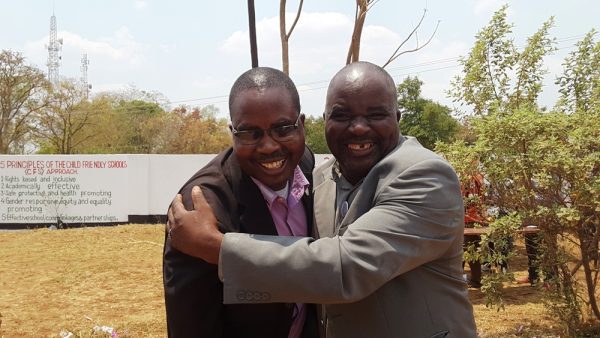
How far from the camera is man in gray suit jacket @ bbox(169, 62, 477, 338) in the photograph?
1557mm

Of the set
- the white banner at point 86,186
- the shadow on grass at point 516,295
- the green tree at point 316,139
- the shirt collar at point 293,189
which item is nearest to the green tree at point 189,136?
the green tree at point 316,139

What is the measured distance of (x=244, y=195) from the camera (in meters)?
1.97

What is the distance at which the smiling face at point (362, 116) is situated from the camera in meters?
1.91

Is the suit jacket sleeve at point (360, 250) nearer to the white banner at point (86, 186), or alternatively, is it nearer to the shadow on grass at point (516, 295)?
the shadow on grass at point (516, 295)

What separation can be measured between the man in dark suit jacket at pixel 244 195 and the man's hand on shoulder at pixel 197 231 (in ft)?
0.20

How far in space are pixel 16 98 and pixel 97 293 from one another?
2380 centimetres

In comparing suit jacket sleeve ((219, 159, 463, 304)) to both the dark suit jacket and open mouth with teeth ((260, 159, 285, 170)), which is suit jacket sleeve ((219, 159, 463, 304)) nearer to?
the dark suit jacket

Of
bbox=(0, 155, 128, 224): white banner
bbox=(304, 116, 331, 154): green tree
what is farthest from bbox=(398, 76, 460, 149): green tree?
bbox=(0, 155, 128, 224): white banner

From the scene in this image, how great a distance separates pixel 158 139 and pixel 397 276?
39114 mm

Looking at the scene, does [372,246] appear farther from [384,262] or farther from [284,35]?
[284,35]

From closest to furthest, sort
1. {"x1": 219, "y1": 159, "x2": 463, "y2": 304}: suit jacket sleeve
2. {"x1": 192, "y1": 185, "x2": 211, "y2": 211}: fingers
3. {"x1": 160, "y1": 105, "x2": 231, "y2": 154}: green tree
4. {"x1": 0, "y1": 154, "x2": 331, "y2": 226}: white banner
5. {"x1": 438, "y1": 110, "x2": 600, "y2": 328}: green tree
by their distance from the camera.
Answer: {"x1": 219, "y1": 159, "x2": 463, "y2": 304}: suit jacket sleeve, {"x1": 192, "y1": 185, "x2": 211, "y2": 211}: fingers, {"x1": 438, "y1": 110, "x2": 600, "y2": 328}: green tree, {"x1": 0, "y1": 154, "x2": 331, "y2": 226}: white banner, {"x1": 160, "y1": 105, "x2": 231, "y2": 154}: green tree

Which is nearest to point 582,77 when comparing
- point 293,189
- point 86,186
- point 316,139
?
point 293,189

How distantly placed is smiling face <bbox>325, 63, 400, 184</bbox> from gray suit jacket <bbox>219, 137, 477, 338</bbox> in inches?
4.5

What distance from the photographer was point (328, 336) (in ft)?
6.31
